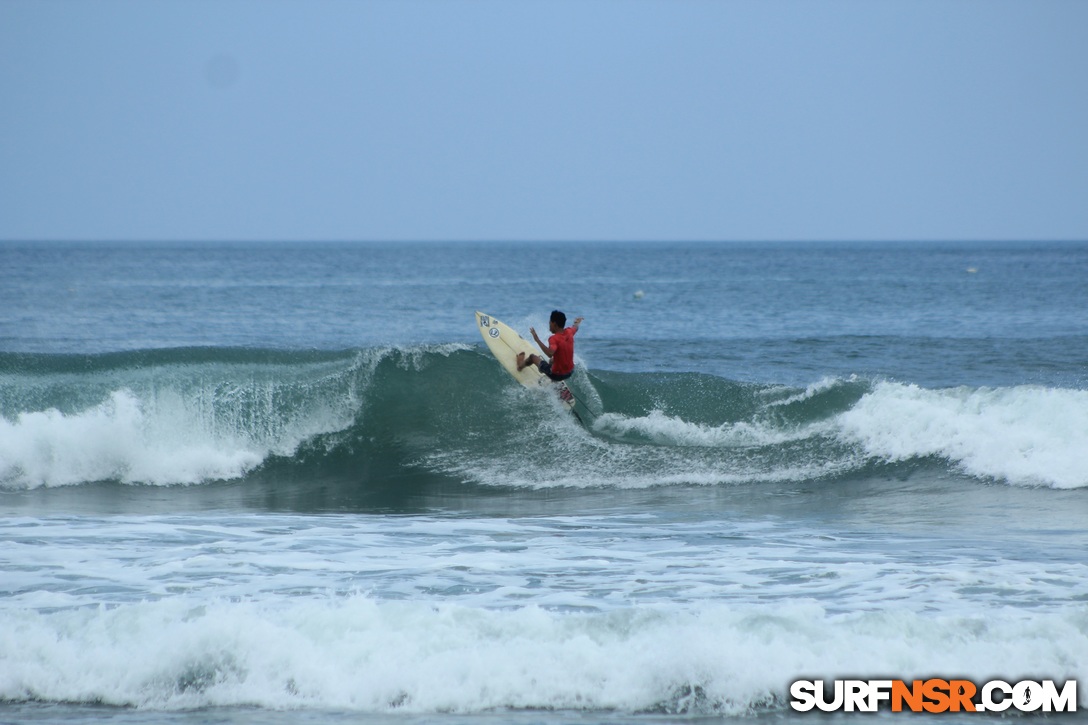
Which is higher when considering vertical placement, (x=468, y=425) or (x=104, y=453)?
(x=468, y=425)

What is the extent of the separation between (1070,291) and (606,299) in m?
20.1

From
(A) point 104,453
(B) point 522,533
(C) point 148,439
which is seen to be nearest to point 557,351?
(B) point 522,533

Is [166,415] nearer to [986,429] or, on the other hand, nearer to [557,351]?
[557,351]

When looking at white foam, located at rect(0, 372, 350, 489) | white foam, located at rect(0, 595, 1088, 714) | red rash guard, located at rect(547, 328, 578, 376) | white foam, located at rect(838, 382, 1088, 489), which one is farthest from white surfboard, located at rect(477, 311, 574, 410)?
white foam, located at rect(0, 595, 1088, 714)

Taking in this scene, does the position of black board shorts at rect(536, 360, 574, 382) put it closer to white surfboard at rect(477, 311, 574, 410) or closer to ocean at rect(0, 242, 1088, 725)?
white surfboard at rect(477, 311, 574, 410)

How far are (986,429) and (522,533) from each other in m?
6.55

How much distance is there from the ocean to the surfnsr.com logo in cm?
11

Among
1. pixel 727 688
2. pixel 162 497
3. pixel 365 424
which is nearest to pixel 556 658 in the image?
pixel 727 688

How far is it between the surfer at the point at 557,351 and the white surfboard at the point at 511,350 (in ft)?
0.49

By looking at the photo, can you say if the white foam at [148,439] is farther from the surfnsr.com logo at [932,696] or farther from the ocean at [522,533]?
the surfnsr.com logo at [932,696]

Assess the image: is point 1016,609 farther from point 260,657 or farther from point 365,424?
point 365,424

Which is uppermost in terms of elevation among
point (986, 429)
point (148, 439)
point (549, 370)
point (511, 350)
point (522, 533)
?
point (511, 350)

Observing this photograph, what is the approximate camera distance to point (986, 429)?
12.8 meters

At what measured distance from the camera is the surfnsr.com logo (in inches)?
225
